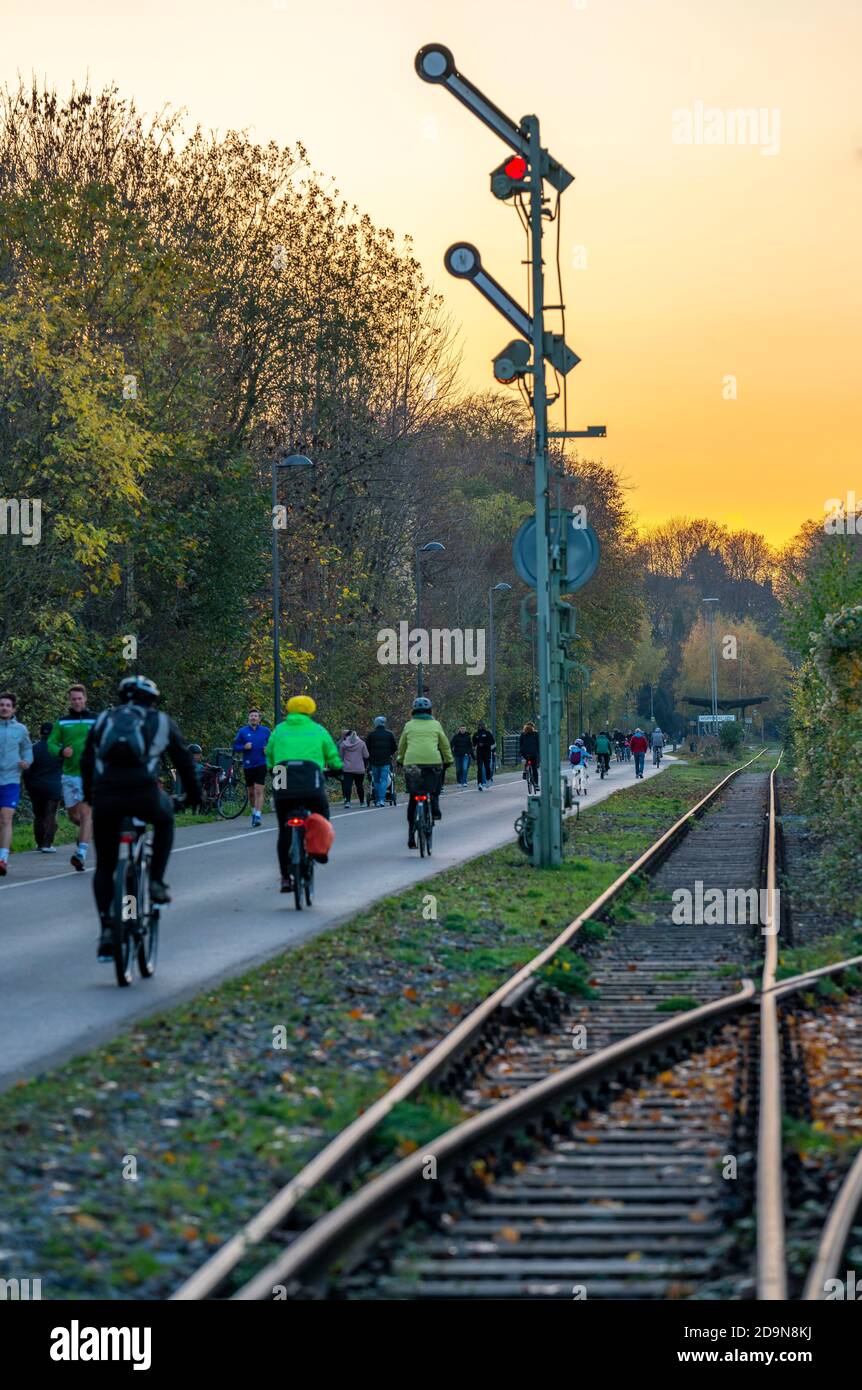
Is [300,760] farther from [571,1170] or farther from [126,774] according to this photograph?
[571,1170]

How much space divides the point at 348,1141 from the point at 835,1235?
2040 mm

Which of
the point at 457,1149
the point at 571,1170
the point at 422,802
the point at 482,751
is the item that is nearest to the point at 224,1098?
the point at 457,1149

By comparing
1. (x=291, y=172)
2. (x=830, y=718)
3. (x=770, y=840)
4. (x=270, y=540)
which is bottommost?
(x=770, y=840)

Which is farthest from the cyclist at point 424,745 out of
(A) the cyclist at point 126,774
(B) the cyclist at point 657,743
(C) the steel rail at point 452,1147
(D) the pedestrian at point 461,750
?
(B) the cyclist at point 657,743

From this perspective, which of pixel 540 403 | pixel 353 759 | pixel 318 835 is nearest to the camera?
pixel 318 835

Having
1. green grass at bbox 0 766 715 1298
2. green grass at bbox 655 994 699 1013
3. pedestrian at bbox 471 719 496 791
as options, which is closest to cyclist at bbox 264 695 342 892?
green grass at bbox 0 766 715 1298

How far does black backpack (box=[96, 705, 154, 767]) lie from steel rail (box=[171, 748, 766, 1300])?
2.52m

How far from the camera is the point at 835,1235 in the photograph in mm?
6066

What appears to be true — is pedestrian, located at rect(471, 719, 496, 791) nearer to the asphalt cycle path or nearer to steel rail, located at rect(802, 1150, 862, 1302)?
the asphalt cycle path

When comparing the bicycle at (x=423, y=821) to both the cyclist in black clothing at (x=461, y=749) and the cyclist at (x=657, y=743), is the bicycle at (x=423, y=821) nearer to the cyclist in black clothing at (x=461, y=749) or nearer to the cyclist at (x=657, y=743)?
the cyclist in black clothing at (x=461, y=749)

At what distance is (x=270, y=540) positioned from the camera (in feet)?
145
